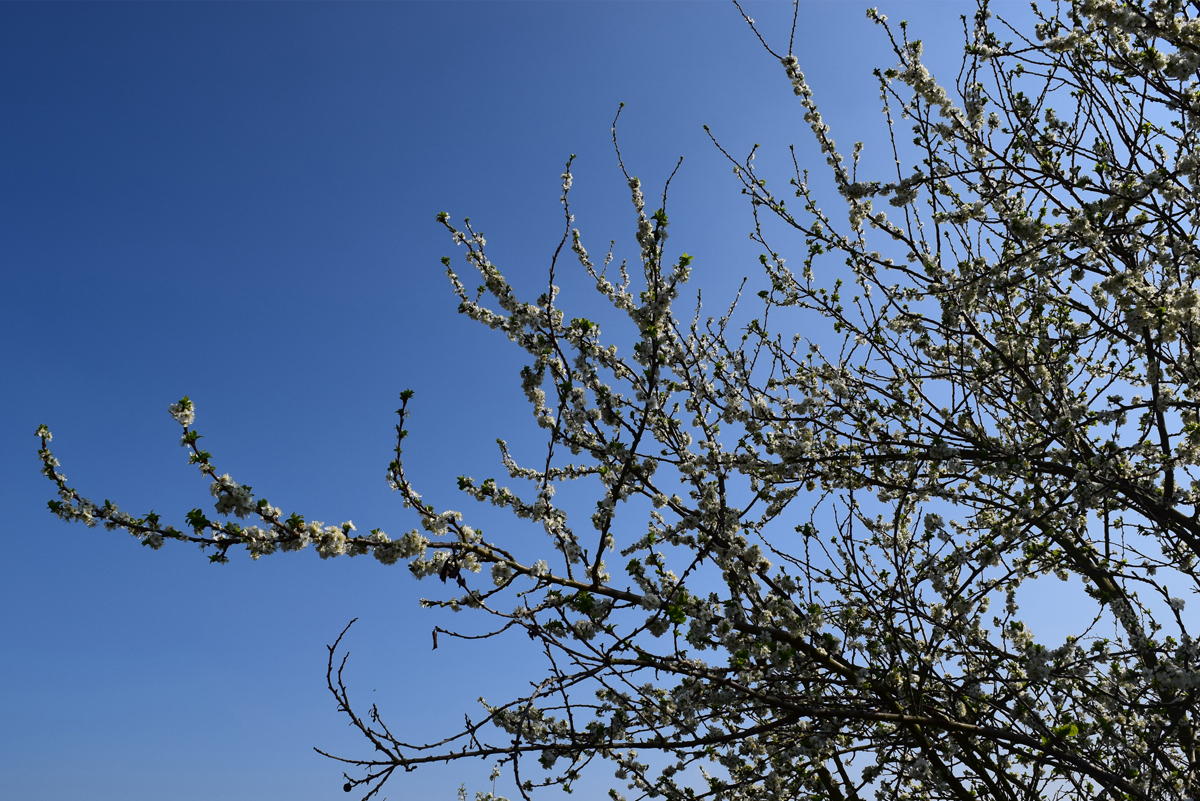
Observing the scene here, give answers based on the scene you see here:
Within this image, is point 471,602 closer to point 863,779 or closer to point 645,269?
point 645,269

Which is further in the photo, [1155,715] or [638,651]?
[1155,715]

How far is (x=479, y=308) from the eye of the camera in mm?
4832

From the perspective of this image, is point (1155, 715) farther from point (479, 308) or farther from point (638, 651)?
point (479, 308)

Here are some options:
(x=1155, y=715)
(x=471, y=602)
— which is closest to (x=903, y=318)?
(x=1155, y=715)

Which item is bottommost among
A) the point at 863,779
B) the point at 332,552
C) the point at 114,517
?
the point at 863,779

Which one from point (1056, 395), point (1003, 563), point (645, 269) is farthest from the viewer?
point (1003, 563)

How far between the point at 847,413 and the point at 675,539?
2.11 m

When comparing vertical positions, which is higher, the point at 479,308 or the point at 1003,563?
the point at 479,308

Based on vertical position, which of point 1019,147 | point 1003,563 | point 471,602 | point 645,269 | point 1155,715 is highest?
point 1019,147

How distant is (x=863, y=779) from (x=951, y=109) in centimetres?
494

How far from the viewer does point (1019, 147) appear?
5.15 m

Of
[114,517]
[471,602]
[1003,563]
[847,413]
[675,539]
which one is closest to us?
[114,517]

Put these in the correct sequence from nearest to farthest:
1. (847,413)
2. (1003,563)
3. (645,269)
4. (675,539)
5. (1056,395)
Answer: (645,269), (675,539), (1056,395), (1003,563), (847,413)

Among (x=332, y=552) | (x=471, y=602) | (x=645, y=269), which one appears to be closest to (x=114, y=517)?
(x=332, y=552)
